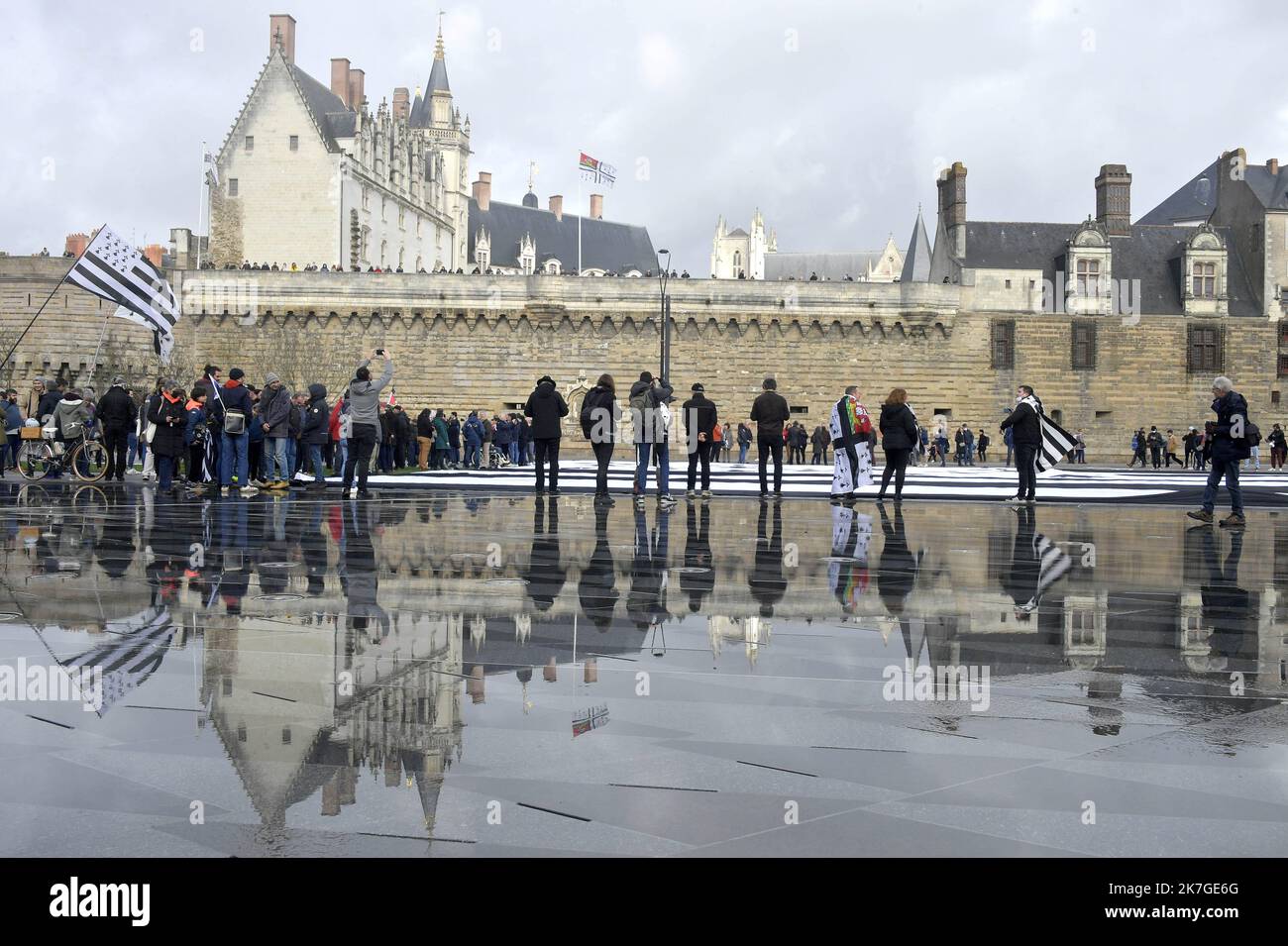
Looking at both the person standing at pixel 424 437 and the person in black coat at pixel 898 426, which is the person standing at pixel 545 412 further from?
the person standing at pixel 424 437

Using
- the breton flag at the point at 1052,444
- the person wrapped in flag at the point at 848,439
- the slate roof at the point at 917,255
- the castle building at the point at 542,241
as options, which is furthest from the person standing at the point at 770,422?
the castle building at the point at 542,241

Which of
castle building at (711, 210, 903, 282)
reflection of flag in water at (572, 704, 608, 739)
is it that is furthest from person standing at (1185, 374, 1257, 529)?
castle building at (711, 210, 903, 282)

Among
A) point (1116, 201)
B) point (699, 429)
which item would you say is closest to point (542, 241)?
point (1116, 201)

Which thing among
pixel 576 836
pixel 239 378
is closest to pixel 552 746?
pixel 576 836

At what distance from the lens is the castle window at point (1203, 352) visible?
1893 inches

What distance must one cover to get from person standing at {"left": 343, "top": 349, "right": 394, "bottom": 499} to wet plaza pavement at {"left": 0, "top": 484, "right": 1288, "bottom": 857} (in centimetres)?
701

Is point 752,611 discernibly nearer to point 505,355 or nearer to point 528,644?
point 528,644

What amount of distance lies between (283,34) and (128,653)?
5514 cm

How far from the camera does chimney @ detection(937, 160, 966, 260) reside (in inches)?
1943

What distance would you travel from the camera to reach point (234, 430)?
679 inches

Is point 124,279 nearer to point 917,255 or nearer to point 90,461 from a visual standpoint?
point 90,461

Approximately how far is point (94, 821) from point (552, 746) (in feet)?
4.31

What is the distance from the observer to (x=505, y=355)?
47.0m

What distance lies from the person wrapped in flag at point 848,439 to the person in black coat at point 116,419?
10569 millimetres
